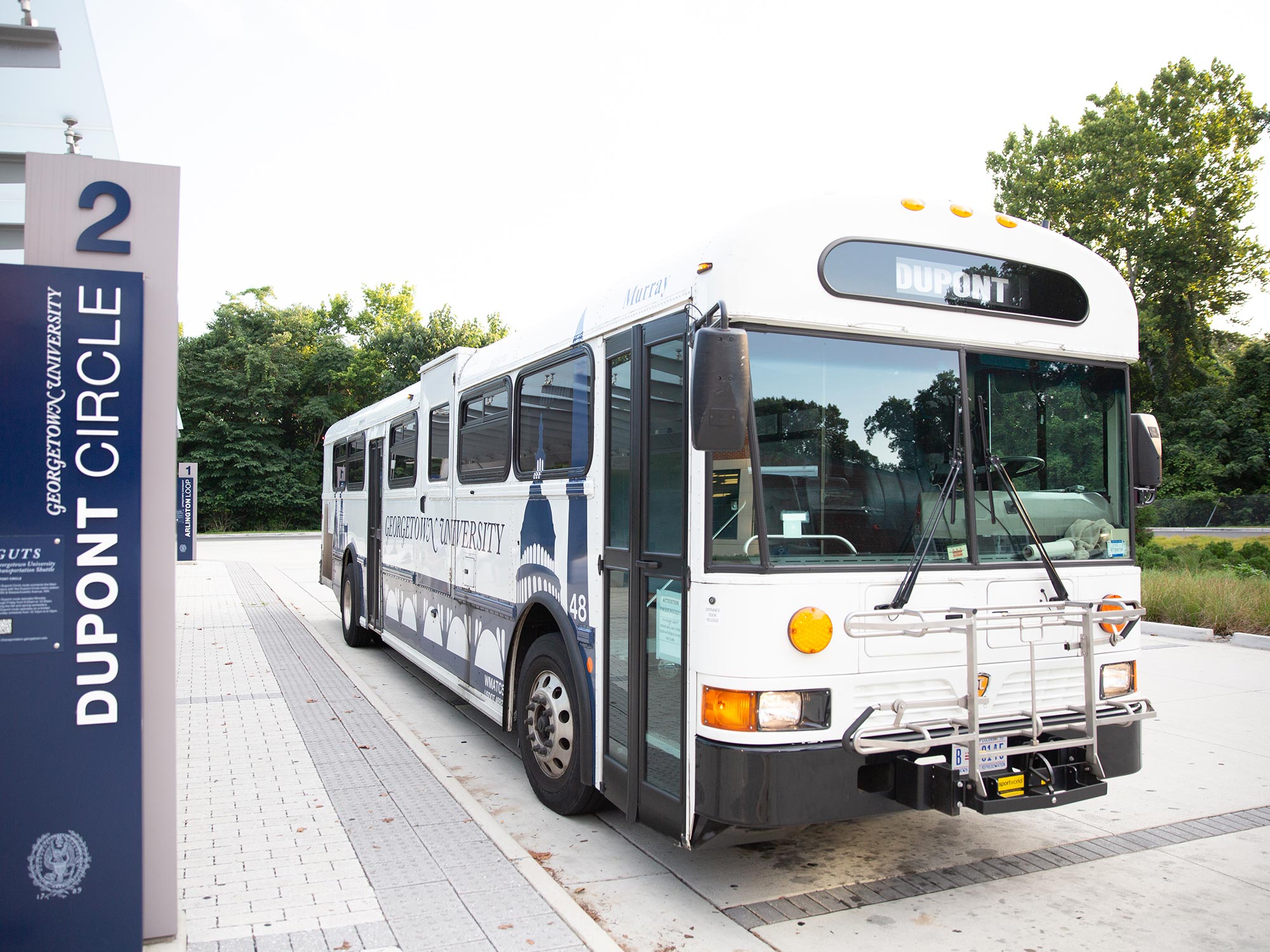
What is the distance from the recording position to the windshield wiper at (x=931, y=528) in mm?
3834

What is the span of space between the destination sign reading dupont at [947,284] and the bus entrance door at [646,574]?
1.06 metres

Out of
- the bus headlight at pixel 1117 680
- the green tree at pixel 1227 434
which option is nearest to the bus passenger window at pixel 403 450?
the bus headlight at pixel 1117 680

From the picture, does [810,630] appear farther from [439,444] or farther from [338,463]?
[338,463]

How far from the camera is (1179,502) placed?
40.9 meters

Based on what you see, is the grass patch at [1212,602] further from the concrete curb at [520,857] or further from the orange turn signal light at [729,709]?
the orange turn signal light at [729,709]

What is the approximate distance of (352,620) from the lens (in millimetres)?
11633

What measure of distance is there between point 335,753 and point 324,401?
39.1 m

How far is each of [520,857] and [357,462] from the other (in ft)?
26.5

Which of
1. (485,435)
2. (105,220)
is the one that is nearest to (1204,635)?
(485,435)

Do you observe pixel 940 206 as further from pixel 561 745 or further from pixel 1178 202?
pixel 1178 202

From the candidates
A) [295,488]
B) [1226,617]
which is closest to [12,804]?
[1226,617]

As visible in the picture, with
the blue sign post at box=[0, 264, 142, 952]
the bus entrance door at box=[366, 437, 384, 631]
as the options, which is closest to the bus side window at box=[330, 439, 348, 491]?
the bus entrance door at box=[366, 437, 384, 631]

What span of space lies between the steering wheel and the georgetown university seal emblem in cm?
407

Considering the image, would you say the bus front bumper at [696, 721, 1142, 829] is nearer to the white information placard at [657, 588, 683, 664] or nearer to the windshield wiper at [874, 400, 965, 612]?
the white information placard at [657, 588, 683, 664]
